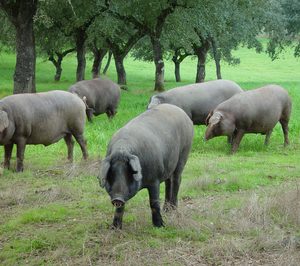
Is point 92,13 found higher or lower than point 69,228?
higher

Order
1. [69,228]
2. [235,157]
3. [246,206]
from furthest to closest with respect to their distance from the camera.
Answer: [235,157] < [246,206] < [69,228]

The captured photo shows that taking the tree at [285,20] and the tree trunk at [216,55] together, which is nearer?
the tree at [285,20]

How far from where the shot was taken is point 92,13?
26297mm

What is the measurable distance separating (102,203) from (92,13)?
19.0m

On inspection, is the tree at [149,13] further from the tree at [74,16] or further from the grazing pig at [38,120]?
the grazing pig at [38,120]

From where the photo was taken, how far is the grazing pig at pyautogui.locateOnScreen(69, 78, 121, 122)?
64.4ft

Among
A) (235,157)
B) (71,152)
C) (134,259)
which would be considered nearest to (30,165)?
(71,152)

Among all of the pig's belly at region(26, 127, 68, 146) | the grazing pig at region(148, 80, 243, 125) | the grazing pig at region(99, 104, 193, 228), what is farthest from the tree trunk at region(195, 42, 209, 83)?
the grazing pig at region(99, 104, 193, 228)

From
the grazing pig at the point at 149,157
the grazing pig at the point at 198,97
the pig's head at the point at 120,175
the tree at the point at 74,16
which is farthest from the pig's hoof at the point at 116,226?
the tree at the point at 74,16

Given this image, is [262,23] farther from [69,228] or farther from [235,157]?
[69,228]

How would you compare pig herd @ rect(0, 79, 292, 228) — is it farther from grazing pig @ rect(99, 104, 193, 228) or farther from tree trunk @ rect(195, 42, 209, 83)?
tree trunk @ rect(195, 42, 209, 83)

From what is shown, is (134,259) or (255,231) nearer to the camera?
(134,259)

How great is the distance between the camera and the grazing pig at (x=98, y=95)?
1964 centimetres

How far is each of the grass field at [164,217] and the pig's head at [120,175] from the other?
2.19ft
